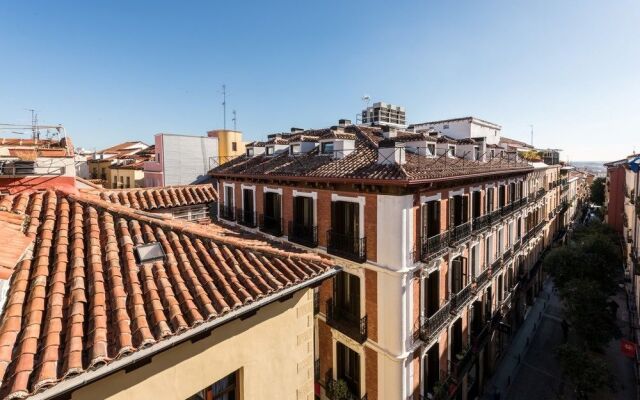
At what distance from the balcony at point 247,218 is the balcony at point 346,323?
6812 millimetres

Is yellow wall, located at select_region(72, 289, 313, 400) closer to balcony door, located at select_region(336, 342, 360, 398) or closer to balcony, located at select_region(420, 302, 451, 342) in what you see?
balcony, located at select_region(420, 302, 451, 342)

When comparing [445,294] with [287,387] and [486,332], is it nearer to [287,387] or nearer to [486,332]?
[486,332]

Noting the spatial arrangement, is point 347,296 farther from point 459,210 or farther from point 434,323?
point 459,210

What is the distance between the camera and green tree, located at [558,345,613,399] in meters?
16.1

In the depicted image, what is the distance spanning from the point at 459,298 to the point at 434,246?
3.98 meters

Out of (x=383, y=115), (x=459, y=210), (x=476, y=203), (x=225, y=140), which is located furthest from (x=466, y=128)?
(x=225, y=140)

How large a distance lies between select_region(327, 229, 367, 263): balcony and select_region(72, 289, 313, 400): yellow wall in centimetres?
605

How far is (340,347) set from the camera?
14.8 meters

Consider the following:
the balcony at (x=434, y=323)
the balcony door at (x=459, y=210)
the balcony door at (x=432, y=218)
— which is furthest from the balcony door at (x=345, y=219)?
the balcony door at (x=459, y=210)

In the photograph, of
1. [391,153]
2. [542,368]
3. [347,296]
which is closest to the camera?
[391,153]

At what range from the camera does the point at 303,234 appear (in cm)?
1551

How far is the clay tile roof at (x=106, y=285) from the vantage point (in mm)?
3463

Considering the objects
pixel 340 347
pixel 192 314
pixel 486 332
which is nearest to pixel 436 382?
pixel 340 347

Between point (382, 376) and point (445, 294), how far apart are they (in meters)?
4.64
